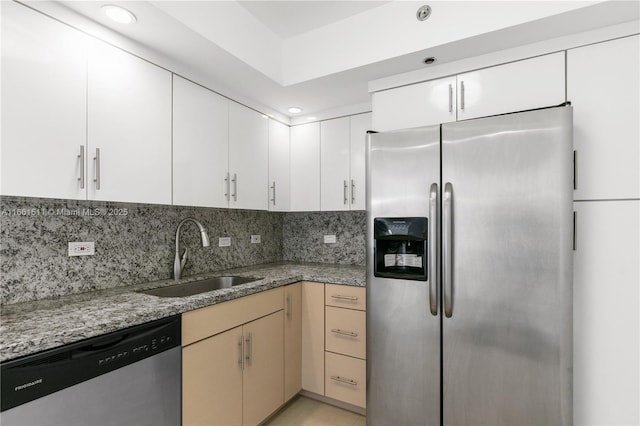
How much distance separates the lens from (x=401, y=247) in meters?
1.73

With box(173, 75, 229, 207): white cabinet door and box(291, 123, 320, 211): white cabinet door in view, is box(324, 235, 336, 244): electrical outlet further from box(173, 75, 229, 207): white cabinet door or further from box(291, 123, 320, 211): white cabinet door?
A: box(173, 75, 229, 207): white cabinet door

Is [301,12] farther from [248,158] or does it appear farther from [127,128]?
[127,128]

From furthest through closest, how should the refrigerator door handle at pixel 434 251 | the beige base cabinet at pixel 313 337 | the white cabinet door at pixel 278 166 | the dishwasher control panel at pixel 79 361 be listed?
the white cabinet door at pixel 278 166 < the beige base cabinet at pixel 313 337 < the refrigerator door handle at pixel 434 251 < the dishwasher control panel at pixel 79 361

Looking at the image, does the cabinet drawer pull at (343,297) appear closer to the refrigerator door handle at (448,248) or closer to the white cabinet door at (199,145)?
the refrigerator door handle at (448,248)

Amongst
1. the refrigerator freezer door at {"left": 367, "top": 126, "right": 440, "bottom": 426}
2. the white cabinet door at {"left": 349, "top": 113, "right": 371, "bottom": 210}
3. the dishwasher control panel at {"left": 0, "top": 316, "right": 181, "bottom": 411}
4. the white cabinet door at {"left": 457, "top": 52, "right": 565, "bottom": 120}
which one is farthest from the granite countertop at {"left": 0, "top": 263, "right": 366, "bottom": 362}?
the white cabinet door at {"left": 457, "top": 52, "right": 565, "bottom": 120}

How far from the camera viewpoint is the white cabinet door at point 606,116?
4.90ft

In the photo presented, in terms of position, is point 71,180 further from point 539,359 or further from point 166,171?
point 539,359

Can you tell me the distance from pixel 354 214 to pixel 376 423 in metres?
1.61

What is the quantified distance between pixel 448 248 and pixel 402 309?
0.40 meters

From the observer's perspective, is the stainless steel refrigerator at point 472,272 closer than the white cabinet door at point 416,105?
Yes

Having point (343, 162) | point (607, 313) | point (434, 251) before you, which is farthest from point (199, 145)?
point (607, 313)

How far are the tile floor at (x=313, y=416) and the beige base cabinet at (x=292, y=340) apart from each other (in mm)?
109

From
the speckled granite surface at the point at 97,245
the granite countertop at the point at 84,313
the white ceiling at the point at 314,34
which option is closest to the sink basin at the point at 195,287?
the granite countertop at the point at 84,313

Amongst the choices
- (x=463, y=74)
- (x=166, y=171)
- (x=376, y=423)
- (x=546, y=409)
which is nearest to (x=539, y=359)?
(x=546, y=409)
